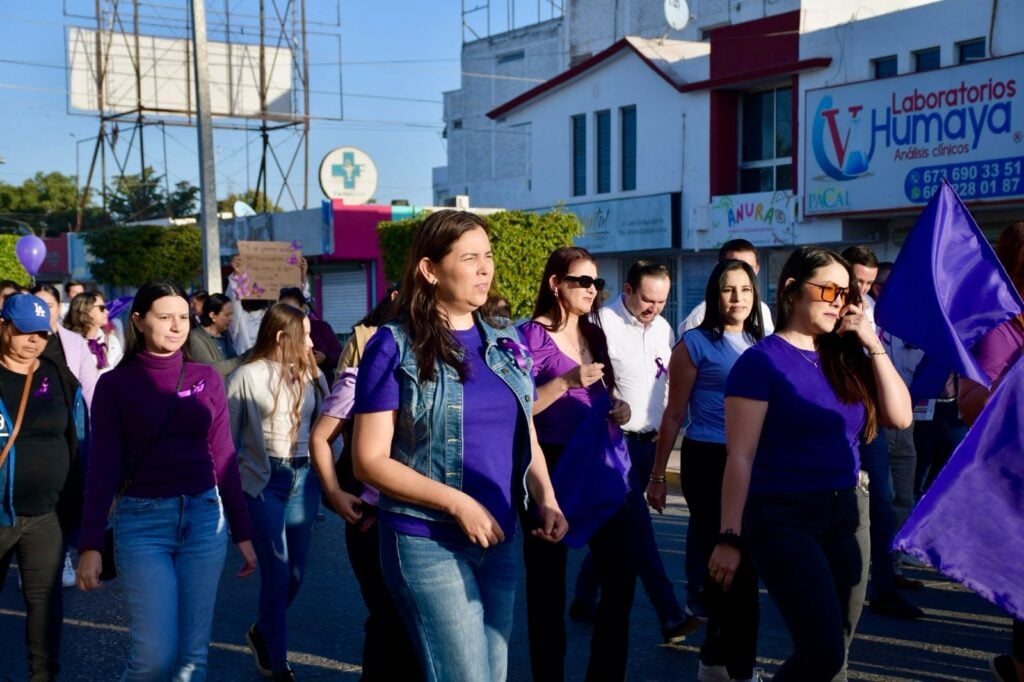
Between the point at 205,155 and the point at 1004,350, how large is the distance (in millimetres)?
15137

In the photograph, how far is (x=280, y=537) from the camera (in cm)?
602

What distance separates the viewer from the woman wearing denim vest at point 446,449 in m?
3.43

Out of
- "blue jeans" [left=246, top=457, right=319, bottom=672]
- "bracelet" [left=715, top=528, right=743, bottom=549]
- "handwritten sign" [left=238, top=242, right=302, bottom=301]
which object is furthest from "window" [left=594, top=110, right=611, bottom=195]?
"bracelet" [left=715, top=528, right=743, bottom=549]

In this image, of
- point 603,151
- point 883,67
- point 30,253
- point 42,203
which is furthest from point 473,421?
point 42,203

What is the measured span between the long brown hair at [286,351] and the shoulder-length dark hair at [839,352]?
8.61 feet

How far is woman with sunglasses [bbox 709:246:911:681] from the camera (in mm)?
4281

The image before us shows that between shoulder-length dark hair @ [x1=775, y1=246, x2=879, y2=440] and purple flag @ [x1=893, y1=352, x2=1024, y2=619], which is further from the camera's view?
shoulder-length dark hair @ [x1=775, y1=246, x2=879, y2=440]

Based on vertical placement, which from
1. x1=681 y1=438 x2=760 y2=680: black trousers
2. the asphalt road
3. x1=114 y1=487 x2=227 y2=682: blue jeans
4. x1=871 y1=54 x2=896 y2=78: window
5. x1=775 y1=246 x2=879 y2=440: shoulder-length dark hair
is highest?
x1=871 y1=54 x2=896 y2=78: window

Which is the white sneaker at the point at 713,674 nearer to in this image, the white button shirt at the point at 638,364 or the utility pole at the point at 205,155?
the white button shirt at the point at 638,364

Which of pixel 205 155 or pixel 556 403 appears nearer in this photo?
pixel 556 403

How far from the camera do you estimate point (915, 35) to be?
22.2 meters

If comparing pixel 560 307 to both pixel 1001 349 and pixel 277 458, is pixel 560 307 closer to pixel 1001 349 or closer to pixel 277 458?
pixel 277 458

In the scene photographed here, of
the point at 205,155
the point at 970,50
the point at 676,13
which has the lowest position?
the point at 205,155

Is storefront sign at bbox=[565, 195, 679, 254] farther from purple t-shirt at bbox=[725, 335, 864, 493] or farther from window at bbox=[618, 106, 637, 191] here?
purple t-shirt at bbox=[725, 335, 864, 493]
